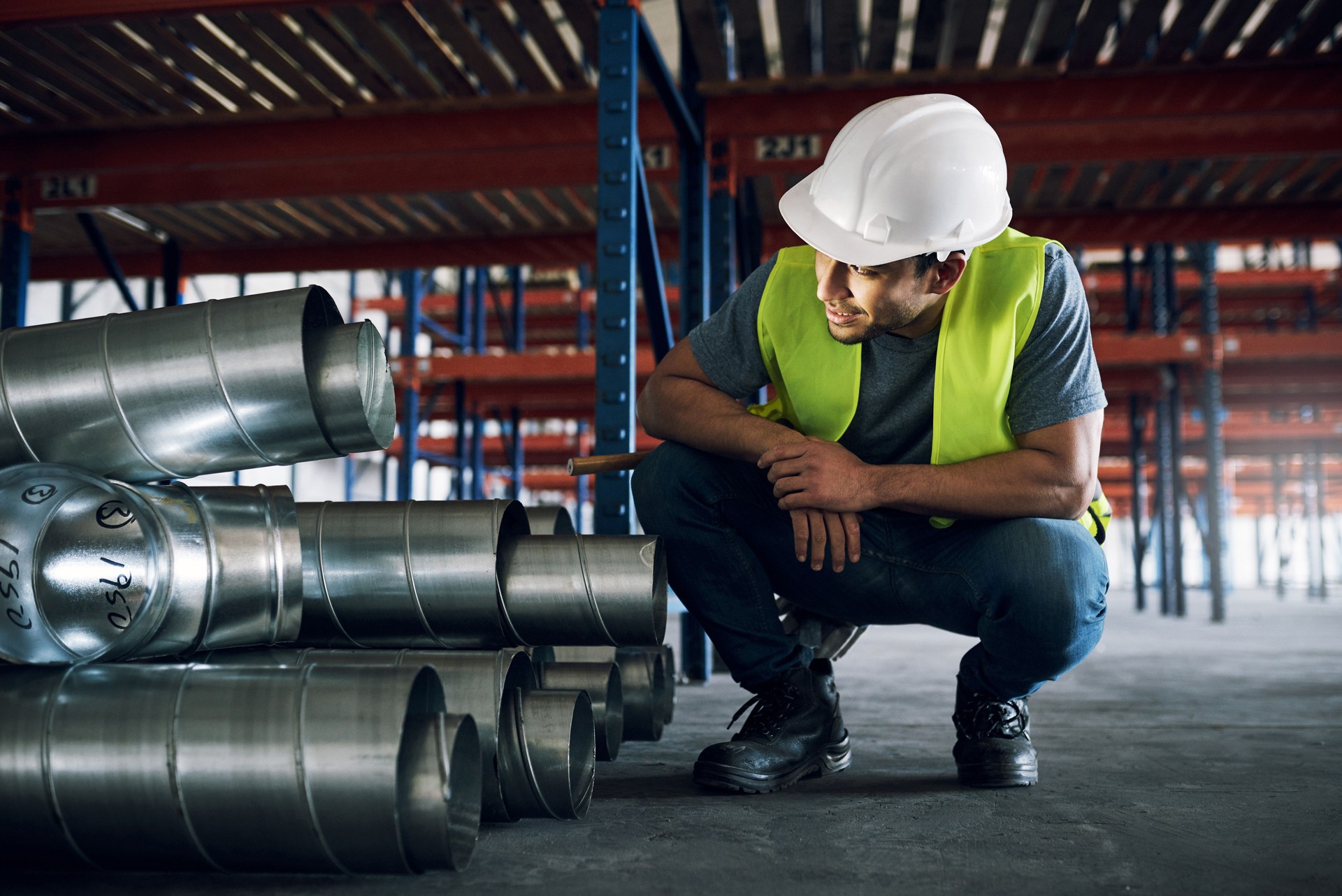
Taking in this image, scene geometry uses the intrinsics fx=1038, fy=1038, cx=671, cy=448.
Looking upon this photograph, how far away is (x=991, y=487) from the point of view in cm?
194

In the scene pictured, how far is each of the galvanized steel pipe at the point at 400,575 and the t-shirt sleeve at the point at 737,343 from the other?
1.93ft

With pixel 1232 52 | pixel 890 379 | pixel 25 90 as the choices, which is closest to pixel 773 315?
pixel 890 379

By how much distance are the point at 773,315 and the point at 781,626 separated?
0.67 meters

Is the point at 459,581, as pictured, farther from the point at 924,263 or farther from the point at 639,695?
the point at 924,263

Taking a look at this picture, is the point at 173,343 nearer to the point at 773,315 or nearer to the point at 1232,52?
the point at 773,315

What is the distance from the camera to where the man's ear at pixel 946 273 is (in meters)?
1.97

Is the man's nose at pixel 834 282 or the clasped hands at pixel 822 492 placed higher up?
the man's nose at pixel 834 282

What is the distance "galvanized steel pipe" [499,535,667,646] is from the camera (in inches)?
78.7

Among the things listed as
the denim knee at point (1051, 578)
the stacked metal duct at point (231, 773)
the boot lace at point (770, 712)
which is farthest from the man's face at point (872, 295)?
the stacked metal duct at point (231, 773)

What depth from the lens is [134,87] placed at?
5.23m

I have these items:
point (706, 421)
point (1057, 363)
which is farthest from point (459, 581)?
point (1057, 363)

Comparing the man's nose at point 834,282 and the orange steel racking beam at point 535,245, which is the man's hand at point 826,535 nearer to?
the man's nose at point 834,282

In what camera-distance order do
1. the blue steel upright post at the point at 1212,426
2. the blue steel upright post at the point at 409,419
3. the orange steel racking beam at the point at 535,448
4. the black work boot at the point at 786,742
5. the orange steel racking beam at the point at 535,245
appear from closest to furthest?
the black work boot at the point at 786,742
the orange steel racking beam at the point at 535,245
the blue steel upright post at the point at 1212,426
the blue steel upright post at the point at 409,419
the orange steel racking beam at the point at 535,448

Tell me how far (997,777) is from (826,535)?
1.90 feet
